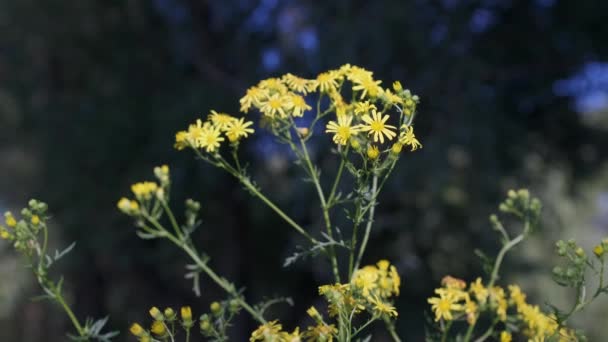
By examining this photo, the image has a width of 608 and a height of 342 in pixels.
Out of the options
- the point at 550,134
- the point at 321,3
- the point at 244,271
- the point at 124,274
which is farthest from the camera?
the point at 124,274

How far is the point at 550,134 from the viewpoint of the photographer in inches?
219

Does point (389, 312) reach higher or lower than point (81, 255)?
lower

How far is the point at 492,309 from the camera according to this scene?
108 cm

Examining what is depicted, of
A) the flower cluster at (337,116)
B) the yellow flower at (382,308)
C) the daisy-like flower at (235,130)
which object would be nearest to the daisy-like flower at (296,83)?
the flower cluster at (337,116)

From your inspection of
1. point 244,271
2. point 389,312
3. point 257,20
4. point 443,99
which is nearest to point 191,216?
point 389,312

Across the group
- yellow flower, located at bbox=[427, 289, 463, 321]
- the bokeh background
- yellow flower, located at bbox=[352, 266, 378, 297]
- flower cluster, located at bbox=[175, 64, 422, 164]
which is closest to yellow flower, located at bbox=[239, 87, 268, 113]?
flower cluster, located at bbox=[175, 64, 422, 164]

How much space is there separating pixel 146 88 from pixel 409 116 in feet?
15.8

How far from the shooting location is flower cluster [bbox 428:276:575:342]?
1.07 meters

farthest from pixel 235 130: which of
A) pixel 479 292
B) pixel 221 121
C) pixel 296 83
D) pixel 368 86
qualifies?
pixel 479 292

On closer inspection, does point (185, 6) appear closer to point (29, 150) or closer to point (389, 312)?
point (29, 150)

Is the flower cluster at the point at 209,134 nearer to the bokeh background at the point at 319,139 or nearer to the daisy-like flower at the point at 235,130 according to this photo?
the daisy-like flower at the point at 235,130

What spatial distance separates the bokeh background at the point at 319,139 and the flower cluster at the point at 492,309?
299 centimetres

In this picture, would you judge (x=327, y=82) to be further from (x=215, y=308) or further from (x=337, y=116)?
(x=215, y=308)

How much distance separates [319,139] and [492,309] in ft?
10.3
